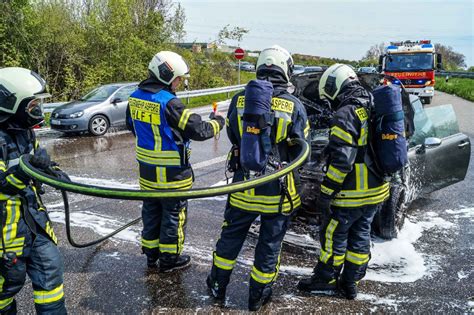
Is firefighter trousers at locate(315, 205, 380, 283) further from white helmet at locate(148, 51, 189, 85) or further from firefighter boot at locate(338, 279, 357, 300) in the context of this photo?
white helmet at locate(148, 51, 189, 85)

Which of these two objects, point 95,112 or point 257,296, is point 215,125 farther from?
point 95,112

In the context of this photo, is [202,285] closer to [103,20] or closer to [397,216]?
Answer: [397,216]

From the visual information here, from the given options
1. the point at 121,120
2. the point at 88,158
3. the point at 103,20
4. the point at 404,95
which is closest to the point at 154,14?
the point at 103,20

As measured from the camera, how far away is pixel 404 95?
523 centimetres

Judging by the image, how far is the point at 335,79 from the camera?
3.69 m

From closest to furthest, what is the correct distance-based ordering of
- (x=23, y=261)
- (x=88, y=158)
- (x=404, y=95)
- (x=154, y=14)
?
(x=23, y=261) < (x=404, y=95) < (x=88, y=158) < (x=154, y=14)

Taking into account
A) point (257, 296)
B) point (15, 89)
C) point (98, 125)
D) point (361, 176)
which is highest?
point (15, 89)

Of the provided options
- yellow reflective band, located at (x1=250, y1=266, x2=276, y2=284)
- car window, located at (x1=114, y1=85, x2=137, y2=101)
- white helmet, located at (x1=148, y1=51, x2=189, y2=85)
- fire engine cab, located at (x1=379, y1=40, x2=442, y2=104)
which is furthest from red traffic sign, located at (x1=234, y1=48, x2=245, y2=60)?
yellow reflective band, located at (x1=250, y1=266, x2=276, y2=284)

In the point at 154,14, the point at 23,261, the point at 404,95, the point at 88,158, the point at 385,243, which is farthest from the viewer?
the point at 154,14

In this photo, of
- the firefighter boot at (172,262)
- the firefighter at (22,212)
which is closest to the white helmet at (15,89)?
the firefighter at (22,212)

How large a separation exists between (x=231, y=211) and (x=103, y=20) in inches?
724

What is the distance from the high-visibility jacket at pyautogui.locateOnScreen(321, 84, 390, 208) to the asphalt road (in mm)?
927

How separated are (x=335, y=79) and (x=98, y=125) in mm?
8992

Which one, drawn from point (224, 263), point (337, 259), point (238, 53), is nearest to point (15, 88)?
point (224, 263)
